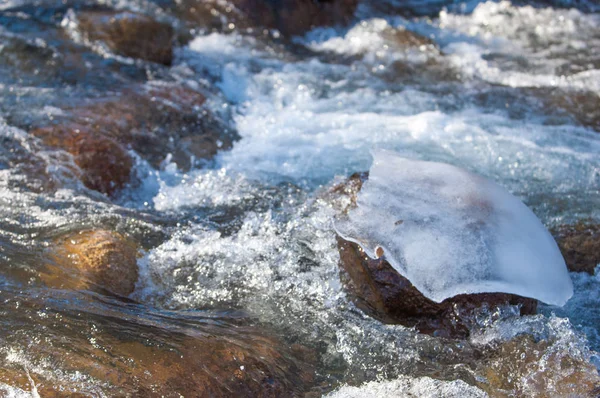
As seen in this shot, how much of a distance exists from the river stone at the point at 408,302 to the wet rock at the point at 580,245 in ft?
1.99

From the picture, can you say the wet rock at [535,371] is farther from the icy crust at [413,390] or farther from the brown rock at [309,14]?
the brown rock at [309,14]

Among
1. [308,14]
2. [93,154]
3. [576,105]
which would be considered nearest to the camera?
[93,154]

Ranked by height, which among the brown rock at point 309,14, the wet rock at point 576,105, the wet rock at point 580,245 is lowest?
the wet rock at point 580,245

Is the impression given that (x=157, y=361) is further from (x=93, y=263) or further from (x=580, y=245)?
(x=580, y=245)

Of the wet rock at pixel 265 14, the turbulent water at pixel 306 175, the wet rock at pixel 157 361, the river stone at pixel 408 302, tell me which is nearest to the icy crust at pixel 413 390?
the turbulent water at pixel 306 175

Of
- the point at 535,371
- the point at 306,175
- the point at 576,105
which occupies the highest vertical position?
the point at 576,105

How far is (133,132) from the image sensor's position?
16.0ft

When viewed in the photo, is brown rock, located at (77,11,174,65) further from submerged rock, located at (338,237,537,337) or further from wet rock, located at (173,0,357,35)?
submerged rock, located at (338,237,537,337)

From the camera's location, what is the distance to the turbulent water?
9.30 feet

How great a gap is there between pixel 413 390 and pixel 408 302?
20.1 inches

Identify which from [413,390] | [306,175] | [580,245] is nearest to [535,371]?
[413,390]

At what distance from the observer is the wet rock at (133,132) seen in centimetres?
446

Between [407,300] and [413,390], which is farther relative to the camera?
[407,300]

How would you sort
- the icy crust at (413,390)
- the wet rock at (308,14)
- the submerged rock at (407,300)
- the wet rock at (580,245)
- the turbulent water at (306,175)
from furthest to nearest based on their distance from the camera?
1. the wet rock at (308,14)
2. the wet rock at (580,245)
3. the submerged rock at (407,300)
4. the turbulent water at (306,175)
5. the icy crust at (413,390)
